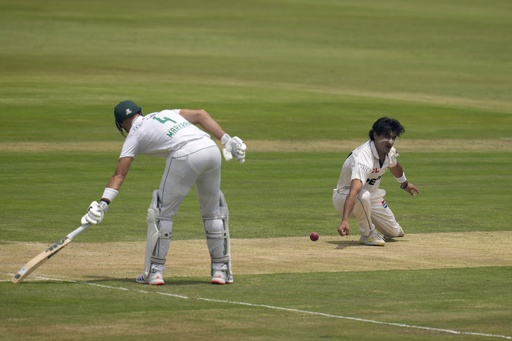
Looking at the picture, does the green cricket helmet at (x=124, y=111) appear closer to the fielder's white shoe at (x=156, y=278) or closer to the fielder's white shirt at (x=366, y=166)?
the fielder's white shoe at (x=156, y=278)

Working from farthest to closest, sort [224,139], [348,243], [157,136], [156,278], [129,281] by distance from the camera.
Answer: [348,243]
[224,139]
[129,281]
[157,136]
[156,278]

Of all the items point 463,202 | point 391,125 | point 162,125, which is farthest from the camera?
point 463,202

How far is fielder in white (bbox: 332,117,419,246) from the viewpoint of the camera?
1406 cm

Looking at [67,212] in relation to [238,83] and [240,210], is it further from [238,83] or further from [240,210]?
[238,83]

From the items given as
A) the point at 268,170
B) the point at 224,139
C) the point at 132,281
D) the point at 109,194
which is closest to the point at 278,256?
the point at 224,139

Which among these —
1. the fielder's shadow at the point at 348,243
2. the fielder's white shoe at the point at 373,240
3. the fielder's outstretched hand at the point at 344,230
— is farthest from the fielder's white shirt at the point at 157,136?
the fielder's white shoe at the point at 373,240

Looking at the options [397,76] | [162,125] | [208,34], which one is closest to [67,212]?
[162,125]

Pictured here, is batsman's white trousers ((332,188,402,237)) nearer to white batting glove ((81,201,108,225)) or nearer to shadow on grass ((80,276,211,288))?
shadow on grass ((80,276,211,288))

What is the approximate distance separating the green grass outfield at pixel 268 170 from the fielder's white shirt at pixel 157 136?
129cm

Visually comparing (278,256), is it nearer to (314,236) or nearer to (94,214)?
(314,236)

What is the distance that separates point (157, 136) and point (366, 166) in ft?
11.8

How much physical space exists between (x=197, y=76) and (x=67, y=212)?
2753cm

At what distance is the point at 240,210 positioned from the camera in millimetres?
17391

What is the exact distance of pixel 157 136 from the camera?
37.0 ft
